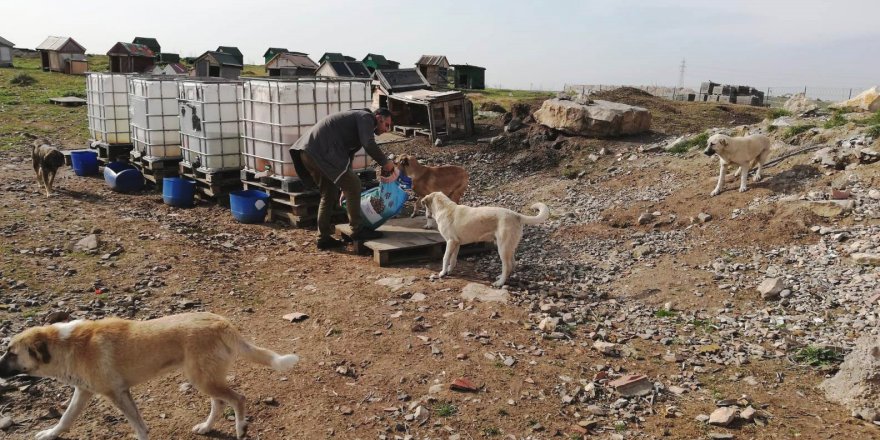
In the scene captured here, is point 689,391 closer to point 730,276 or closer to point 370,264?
point 730,276

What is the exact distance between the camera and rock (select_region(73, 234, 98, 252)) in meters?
8.97

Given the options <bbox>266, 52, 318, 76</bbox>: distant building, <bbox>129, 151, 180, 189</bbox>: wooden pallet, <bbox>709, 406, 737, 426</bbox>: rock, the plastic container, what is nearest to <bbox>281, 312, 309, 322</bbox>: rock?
<bbox>709, 406, 737, 426</bbox>: rock

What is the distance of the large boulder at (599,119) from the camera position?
16.5 m

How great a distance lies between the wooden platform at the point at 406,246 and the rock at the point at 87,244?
3.61 m

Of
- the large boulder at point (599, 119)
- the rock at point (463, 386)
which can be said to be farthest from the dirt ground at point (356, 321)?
the large boulder at point (599, 119)

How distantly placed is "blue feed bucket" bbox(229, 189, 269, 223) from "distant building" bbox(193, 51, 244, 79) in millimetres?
30270

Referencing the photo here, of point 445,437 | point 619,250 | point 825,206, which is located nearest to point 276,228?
point 619,250

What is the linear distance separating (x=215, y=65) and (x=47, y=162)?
28.4m

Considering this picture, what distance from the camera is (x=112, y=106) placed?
15.2 meters

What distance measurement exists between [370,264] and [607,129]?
10009 mm

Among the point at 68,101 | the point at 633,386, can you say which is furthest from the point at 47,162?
the point at 68,101

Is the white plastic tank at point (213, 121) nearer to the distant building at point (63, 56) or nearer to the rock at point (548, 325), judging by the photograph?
the rock at point (548, 325)

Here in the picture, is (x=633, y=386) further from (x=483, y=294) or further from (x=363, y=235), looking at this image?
(x=363, y=235)

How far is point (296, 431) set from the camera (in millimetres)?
4898
